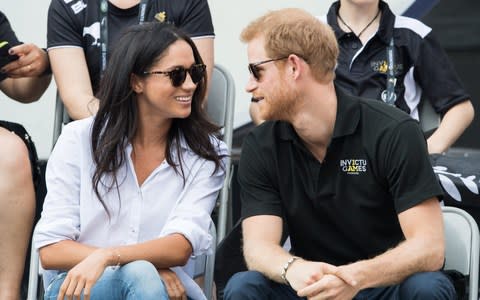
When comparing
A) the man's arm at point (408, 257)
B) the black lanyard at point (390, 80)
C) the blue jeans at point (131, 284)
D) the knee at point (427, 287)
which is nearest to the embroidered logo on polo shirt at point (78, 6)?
the black lanyard at point (390, 80)

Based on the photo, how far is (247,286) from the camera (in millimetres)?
3541

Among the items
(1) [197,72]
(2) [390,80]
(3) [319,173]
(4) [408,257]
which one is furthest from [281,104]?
(2) [390,80]

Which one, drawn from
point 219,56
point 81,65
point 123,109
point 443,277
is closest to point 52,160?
point 123,109

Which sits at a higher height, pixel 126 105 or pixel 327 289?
pixel 126 105

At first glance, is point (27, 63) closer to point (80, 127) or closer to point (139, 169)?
point (80, 127)

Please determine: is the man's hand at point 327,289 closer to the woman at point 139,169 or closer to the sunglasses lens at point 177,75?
the woman at point 139,169

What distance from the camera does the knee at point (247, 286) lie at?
3.52 m

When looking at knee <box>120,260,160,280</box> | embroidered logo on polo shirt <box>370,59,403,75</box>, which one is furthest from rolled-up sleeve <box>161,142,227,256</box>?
embroidered logo on polo shirt <box>370,59,403,75</box>

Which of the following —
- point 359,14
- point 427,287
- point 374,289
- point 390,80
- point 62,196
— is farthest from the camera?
point 359,14

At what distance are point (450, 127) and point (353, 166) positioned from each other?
42.8 inches

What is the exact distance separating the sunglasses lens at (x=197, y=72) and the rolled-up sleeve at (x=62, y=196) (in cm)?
48

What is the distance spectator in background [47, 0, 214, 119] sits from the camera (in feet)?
15.3

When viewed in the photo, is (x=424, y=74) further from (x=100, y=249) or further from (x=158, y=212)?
(x=100, y=249)

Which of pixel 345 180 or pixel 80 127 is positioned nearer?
pixel 345 180
